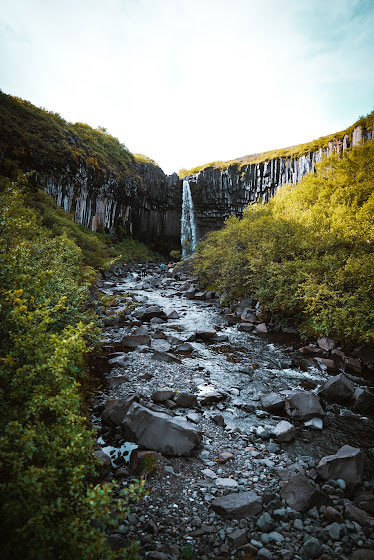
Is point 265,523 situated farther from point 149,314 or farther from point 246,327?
point 149,314

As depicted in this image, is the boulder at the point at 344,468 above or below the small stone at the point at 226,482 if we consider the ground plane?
above

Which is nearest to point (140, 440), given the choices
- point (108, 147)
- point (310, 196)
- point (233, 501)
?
point (233, 501)

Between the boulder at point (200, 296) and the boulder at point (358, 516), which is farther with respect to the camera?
the boulder at point (200, 296)

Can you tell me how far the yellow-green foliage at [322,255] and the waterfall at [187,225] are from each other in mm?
29003

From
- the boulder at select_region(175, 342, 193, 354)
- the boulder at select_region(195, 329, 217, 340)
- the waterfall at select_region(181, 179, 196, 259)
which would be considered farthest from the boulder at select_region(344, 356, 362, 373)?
the waterfall at select_region(181, 179, 196, 259)

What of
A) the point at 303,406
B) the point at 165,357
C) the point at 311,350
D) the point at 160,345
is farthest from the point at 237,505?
the point at 311,350

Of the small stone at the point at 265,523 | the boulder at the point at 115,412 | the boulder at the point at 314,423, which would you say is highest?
the boulder at the point at 115,412

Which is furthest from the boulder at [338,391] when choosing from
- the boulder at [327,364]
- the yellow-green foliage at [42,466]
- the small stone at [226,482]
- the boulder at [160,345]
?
the yellow-green foliage at [42,466]

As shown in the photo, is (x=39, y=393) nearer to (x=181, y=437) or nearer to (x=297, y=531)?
(x=181, y=437)

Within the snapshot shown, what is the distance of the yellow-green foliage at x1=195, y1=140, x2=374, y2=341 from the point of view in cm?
1059

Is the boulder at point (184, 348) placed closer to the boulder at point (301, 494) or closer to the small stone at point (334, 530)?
the boulder at point (301, 494)

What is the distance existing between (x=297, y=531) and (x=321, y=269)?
435 inches

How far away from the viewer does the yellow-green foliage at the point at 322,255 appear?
10586mm

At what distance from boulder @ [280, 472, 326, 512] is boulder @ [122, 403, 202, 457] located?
5.88ft
